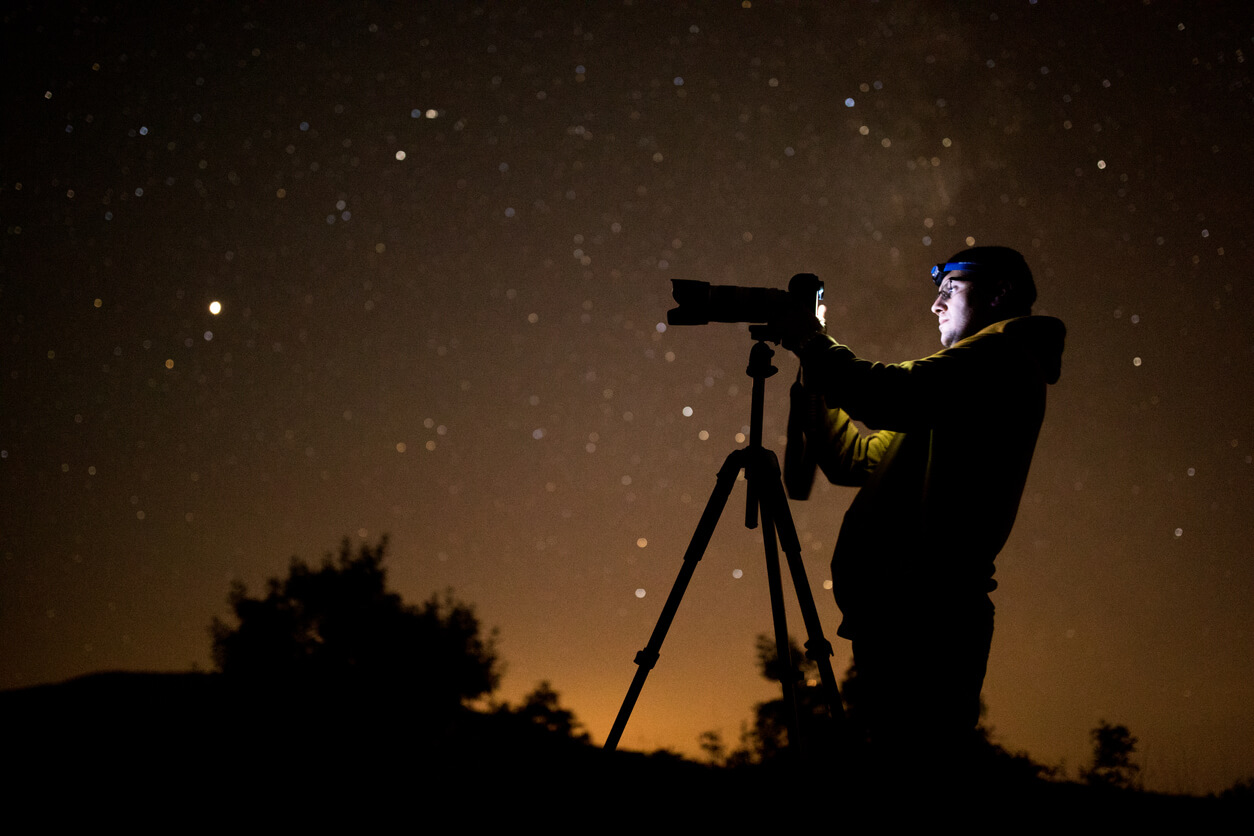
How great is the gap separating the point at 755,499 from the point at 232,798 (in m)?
1.77

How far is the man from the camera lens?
166cm

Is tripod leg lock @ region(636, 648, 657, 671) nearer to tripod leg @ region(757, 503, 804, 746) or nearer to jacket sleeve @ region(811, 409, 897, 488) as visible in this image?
tripod leg @ region(757, 503, 804, 746)

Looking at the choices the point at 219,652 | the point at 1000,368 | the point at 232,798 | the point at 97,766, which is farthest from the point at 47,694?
the point at 219,652

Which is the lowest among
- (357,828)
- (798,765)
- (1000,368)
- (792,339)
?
(357,828)

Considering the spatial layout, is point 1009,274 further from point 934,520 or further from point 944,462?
point 934,520

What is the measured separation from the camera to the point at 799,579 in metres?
2.06

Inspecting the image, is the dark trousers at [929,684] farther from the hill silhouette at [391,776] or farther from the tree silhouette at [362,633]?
the tree silhouette at [362,633]

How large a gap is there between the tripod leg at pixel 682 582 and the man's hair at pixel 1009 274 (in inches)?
36.8

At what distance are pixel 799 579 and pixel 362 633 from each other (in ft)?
55.8

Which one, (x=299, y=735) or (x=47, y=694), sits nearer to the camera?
(x=299, y=735)

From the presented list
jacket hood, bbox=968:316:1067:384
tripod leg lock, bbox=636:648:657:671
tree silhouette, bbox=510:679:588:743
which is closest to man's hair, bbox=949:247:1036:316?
jacket hood, bbox=968:316:1067:384

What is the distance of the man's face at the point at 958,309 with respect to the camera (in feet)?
6.64

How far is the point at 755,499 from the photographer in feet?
7.45

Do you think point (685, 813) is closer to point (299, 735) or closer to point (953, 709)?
point (953, 709)
